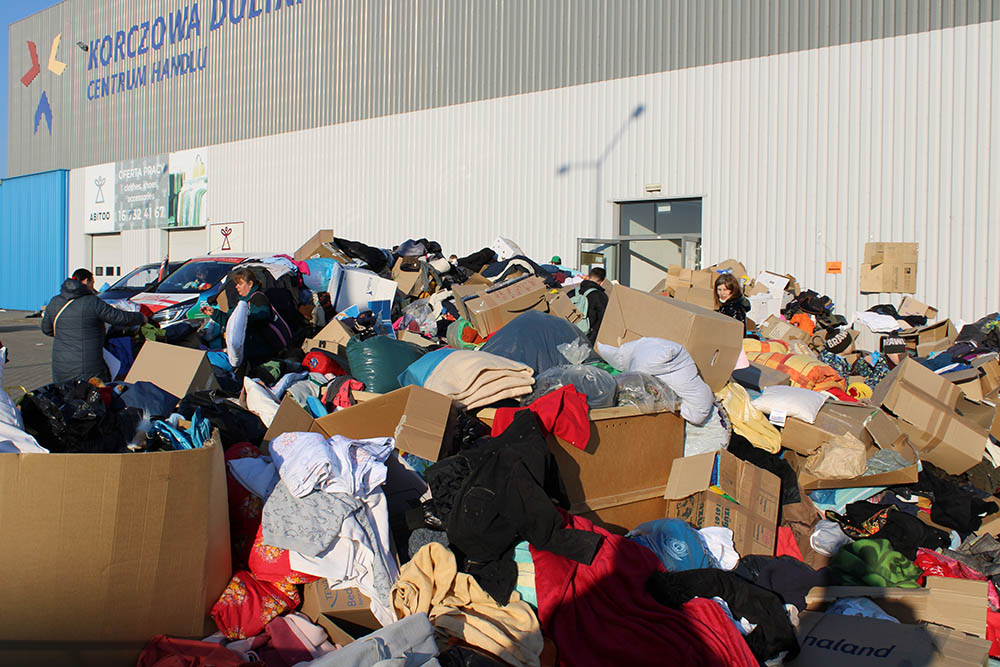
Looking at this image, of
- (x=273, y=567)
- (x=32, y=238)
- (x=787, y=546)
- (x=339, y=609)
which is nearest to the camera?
(x=339, y=609)

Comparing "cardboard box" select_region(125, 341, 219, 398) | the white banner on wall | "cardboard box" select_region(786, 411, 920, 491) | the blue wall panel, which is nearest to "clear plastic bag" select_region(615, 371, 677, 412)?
"cardboard box" select_region(786, 411, 920, 491)

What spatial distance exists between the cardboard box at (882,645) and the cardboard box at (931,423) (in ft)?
8.44

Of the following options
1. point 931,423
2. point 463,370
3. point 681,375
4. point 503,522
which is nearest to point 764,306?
point 931,423

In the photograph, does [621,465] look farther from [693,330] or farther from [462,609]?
[462,609]

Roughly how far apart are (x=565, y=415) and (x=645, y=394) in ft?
2.29

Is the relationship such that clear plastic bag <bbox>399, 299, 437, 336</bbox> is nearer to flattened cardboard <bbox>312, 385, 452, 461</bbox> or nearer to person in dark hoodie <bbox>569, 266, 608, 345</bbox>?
person in dark hoodie <bbox>569, 266, 608, 345</bbox>

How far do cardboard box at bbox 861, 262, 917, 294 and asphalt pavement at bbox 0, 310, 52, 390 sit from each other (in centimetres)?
1054

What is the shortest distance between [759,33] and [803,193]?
274cm

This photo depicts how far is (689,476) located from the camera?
14.2 ft

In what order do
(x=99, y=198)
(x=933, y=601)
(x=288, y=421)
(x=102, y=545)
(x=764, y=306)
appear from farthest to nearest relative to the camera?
1. (x=99, y=198)
2. (x=764, y=306)
3. (x=288, y=421)
4. (x=933, y=601)
5. (x=102, y=545)

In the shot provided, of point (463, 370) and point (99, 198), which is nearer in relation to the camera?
point (463, 370)

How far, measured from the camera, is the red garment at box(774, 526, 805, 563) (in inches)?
166

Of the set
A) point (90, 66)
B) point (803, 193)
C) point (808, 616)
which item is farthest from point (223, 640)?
point (90, 66)

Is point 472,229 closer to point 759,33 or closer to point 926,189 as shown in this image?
point 759,33
